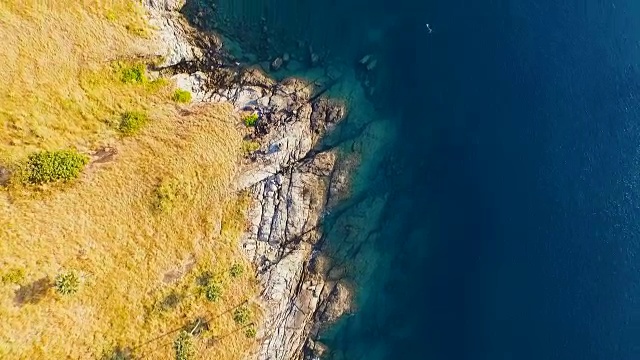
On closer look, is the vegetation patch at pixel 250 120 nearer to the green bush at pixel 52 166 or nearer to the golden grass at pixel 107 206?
the golden grass at pixel 107 206

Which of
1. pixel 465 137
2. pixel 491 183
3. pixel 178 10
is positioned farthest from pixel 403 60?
pixel 178 10

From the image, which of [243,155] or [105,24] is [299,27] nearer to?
[243,155]

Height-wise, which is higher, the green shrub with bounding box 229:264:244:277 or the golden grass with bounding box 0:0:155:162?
the golden grass with bounding box 0:0:155:162

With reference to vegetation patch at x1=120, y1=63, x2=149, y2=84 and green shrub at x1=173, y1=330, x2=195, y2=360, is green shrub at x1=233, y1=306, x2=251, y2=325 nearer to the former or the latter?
green shrub at x1=173, y1=330, x2=195, y2=360

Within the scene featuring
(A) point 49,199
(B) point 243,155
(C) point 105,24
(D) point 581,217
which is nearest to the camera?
(A) point 49,199

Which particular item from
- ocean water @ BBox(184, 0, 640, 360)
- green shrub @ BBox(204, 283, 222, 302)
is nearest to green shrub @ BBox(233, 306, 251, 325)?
green shrub @ BBox(204, 283, 222, 302)

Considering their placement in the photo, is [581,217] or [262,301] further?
[581,217]

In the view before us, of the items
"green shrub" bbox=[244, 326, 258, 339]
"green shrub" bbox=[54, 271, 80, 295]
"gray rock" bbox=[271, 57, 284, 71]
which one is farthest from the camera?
"gray rock" bbox=[271, 57, 284, 71]
